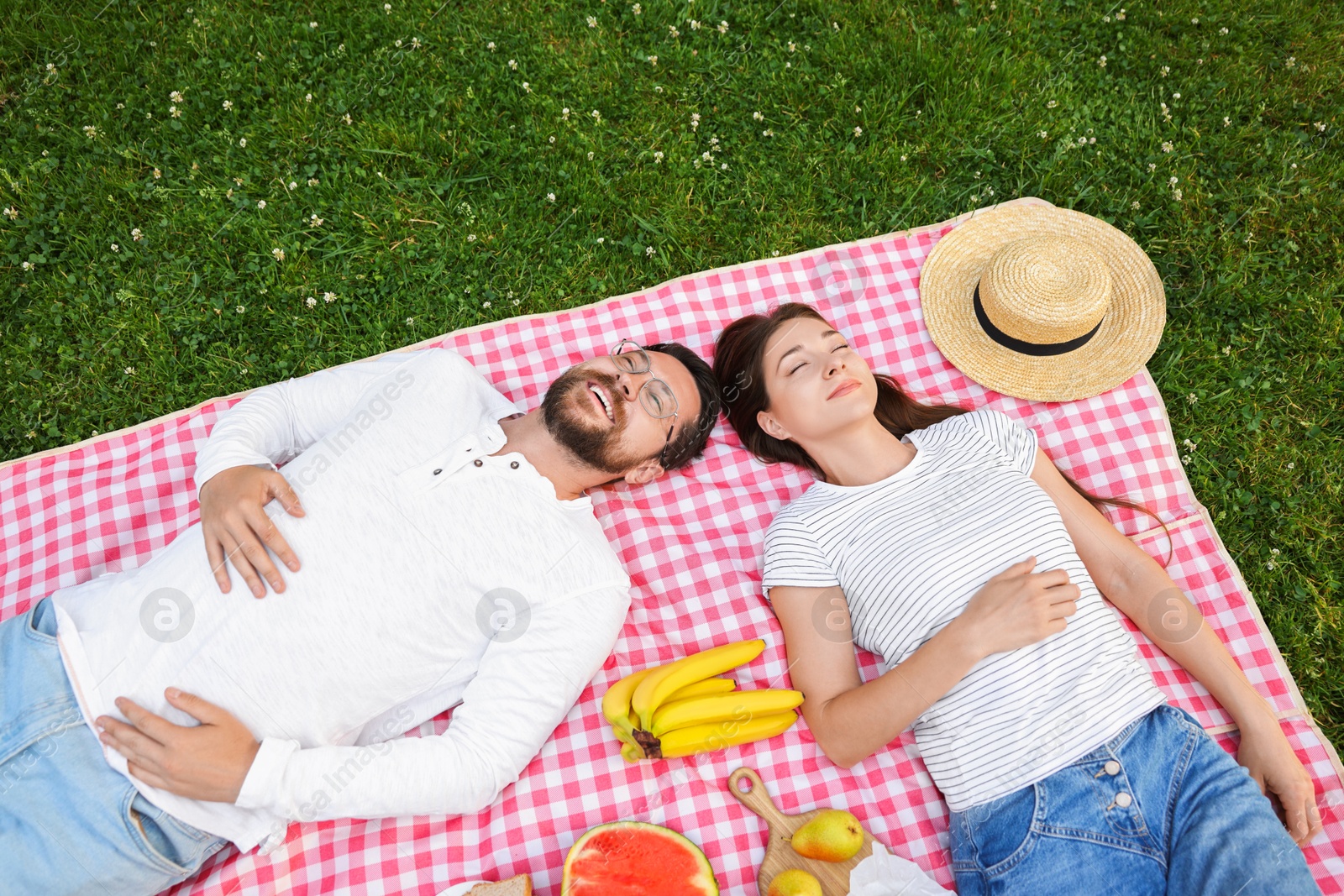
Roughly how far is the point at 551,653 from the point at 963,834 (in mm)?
2090

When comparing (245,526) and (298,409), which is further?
(298,409)

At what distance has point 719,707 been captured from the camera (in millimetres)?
3988

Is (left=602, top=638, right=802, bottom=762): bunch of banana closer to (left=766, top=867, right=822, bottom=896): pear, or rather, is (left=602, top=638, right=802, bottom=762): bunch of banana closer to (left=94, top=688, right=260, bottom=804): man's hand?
(left=766, top=867, right=822, bottom=896): pear

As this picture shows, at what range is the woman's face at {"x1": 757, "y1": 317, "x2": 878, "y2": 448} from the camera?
4344 mm

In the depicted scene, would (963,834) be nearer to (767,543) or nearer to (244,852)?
(767,543)

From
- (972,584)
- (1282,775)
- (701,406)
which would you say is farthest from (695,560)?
(1282,775)

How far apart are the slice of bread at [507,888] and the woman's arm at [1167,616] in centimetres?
320

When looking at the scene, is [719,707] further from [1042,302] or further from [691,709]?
[1042,302]

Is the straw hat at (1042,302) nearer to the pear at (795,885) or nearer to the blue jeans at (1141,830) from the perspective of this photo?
the blue jeans at (1141,830)

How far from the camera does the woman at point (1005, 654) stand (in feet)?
11.6

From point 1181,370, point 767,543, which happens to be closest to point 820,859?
point 767,543

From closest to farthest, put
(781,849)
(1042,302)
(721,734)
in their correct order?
(781,849), (721,734), (1042,302)

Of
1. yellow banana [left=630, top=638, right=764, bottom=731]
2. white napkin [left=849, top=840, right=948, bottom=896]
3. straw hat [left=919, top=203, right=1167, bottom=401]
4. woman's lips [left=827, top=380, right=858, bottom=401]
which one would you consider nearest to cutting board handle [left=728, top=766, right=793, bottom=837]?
white napkin [left=849, top=840, right=948, bottom=896]

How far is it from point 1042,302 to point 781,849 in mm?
3204
